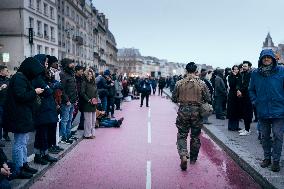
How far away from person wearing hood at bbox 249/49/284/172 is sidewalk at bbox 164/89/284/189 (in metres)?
0.27

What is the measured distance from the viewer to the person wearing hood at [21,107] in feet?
21.4

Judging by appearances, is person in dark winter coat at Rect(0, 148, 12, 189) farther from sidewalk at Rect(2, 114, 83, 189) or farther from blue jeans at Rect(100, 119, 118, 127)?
blue jeans at Rect(100, 119, 118, 127)

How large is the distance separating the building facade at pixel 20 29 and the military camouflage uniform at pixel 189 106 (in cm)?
3756

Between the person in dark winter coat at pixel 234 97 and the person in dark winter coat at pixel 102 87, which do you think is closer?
the person in dark winter coat at pixel 234 97

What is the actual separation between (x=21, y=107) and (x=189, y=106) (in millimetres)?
3316

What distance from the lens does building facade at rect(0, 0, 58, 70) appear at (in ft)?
147

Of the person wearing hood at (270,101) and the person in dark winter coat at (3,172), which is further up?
the person wearing hood at (270,101)

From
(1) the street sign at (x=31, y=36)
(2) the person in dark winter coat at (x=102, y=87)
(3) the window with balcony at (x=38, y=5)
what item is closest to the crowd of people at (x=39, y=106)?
(2) the person in dark winter coat at (x=102, y=87)

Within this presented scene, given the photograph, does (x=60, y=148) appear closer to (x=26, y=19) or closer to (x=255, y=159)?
(x=255, y=159)

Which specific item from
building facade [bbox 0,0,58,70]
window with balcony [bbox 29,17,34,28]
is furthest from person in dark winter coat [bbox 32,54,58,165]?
window with balcony [bbox 29,17,34,28]

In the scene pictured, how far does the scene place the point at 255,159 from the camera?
826cm

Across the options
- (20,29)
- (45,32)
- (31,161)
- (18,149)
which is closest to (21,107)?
(18,149)

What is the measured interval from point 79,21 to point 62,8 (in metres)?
10.2

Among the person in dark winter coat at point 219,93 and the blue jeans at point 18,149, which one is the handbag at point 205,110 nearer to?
the blue jeans at point 18,149
